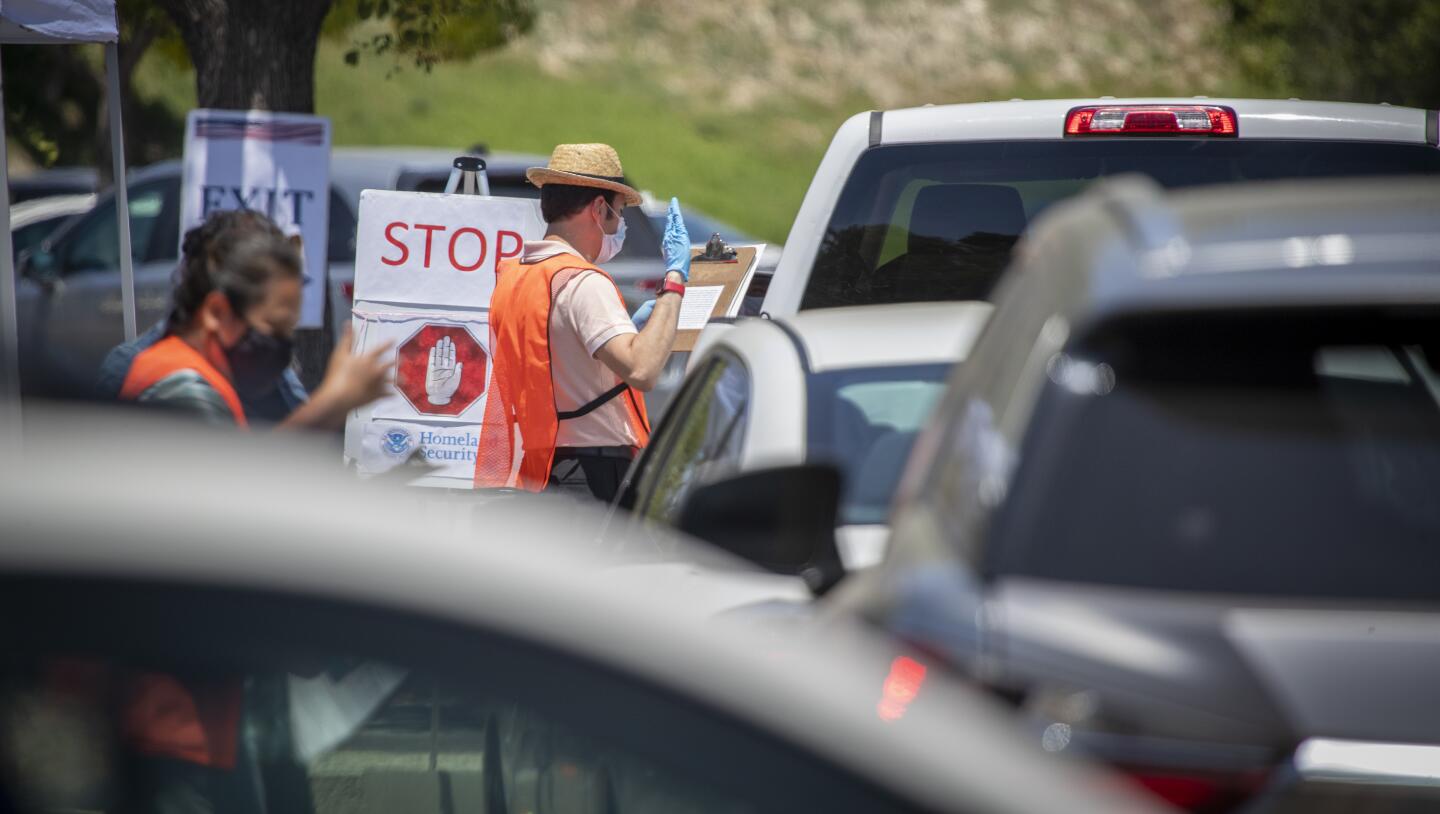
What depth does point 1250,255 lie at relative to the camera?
90.9 inches

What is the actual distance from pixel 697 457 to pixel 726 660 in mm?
2407

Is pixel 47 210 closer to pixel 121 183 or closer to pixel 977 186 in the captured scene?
pixel 121 183

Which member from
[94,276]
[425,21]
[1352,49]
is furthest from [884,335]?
[1352,49]

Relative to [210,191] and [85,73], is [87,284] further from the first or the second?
[85,73]

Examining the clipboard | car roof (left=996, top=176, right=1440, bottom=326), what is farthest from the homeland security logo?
car roof (left=996, top=176, right=1440, bottom=326)

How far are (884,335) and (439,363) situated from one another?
4289 millimetres

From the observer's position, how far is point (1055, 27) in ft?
209

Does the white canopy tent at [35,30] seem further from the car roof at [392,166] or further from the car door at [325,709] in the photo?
the car door at [325,709]

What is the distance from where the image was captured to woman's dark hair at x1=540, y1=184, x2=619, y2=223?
5848 mm

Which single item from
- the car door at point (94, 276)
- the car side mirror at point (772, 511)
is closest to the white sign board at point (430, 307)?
the car door at point (94, 276)

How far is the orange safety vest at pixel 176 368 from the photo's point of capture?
11.7 ft

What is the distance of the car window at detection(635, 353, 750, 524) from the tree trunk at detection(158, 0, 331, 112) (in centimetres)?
542

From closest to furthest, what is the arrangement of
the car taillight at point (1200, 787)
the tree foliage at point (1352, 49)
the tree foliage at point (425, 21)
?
the car taillight at point (1200, 787)
the tree foliage at point (425, 21)
the tree foliage at point (1352, 49)

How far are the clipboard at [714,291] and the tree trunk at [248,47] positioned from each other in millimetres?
2647
